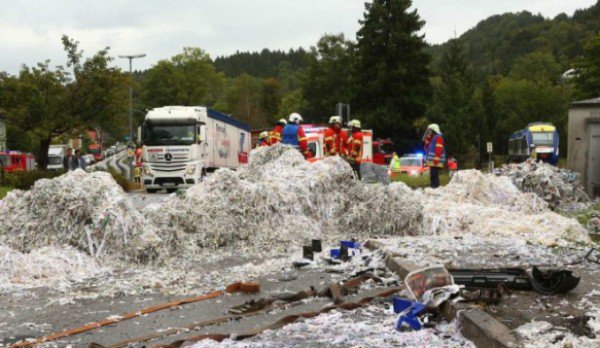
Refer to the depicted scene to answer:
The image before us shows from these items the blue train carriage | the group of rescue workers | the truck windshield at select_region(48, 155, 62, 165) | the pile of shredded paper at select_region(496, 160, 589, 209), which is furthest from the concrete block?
the truck windshield at select_region(48, 155, 62, 165)

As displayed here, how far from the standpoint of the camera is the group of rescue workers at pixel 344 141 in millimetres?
16438

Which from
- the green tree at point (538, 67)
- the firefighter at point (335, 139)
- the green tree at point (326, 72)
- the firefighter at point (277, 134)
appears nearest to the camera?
the firefighter at point (335, 139)

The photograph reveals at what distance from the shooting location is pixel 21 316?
6.76 meters

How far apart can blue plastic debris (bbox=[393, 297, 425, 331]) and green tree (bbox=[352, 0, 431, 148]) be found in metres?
58.3

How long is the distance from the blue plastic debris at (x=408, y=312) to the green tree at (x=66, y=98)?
3304 cm

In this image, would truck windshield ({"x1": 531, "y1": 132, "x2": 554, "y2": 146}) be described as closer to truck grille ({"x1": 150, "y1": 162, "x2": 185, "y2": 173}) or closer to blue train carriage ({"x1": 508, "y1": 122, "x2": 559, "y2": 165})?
blue train carriage ({"x1": 508, "y1": 122, "x2": 559, "y2": 165})

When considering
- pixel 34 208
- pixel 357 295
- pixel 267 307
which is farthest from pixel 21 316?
pixel 34 208

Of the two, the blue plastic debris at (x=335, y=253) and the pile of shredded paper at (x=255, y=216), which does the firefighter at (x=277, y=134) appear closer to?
the pile of shredded paper at (x=255, y=216)

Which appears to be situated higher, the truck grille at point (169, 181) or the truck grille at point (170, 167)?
the truck grille at point (170, 167)

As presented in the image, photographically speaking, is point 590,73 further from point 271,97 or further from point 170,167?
point 271,97

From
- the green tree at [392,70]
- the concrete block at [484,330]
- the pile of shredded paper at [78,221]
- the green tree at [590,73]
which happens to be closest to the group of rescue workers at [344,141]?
the pile of shredded paper at [78,221]

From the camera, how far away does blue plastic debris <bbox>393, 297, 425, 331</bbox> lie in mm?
5484

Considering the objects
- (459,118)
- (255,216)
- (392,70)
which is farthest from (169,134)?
(392,70)

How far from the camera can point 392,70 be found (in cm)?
6562
